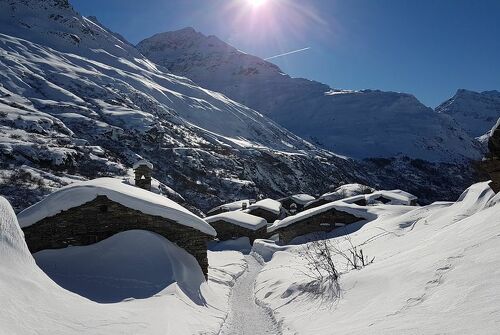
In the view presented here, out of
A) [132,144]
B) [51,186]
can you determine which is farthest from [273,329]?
[132,144]

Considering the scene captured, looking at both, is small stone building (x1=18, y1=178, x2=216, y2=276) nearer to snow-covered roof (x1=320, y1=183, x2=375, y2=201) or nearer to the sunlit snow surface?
the sunlit snow surface

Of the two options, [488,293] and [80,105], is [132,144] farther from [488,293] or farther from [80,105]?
[488,293]

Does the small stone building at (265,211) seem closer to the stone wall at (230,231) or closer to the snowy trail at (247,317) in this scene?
the stone wall at (230,231)

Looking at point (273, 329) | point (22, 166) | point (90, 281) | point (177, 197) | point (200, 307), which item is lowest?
point (273, 329)

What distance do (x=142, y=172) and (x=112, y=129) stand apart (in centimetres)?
7193

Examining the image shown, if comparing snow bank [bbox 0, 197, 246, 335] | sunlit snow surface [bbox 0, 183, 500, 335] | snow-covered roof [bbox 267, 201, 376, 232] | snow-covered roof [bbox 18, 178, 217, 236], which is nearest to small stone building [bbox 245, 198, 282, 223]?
snow-covered roof [bbox 267, 201, 376, 232]

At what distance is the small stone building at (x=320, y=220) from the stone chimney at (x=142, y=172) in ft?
45.6

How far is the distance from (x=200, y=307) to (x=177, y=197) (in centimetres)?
4904

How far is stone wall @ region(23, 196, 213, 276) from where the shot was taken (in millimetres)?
13461

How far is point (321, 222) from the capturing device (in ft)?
106

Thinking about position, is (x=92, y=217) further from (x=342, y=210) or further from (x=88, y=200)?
(x=342, y=210)

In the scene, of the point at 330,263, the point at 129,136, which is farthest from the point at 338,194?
the point at 129,136

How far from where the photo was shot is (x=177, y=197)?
59719 mm

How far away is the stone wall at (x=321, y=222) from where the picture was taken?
3186 centimetres
